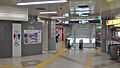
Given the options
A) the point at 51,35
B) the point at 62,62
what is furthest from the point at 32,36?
the point at 62,62

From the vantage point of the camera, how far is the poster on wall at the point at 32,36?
37.6 ft

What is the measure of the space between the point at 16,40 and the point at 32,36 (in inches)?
65.1

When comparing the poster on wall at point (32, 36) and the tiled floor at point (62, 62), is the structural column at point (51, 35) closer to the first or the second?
the poster on wall at point (32, 36)

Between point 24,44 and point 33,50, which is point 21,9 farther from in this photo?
point 33,50

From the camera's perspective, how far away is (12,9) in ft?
32.4

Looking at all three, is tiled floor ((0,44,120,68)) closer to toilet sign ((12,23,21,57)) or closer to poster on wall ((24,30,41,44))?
toilet sign ((12,23,21,57))

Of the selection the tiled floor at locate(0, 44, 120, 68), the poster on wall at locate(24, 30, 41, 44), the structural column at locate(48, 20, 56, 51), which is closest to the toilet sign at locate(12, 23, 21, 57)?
the poster on wall at locate(24, 30, 41, 44)

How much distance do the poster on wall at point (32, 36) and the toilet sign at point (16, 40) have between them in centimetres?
74

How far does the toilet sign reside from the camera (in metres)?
10.5

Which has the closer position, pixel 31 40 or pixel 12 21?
pixel 12 21

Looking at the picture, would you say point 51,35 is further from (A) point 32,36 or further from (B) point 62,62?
(B) point 62,62

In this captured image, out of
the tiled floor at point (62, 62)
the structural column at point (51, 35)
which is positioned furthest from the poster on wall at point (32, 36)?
the structural column at point (51, 35)

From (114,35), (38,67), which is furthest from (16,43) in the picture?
(114,35)

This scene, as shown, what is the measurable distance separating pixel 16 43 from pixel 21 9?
2.65 meters
